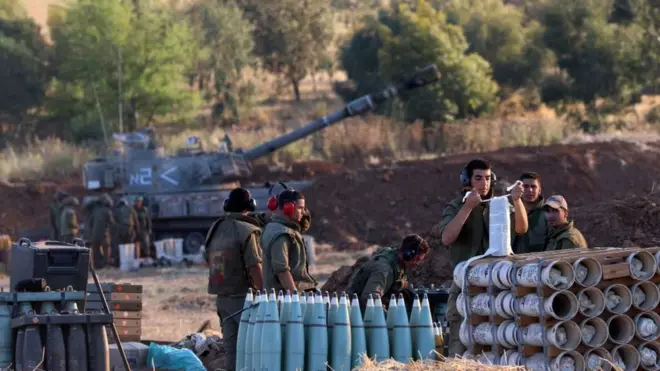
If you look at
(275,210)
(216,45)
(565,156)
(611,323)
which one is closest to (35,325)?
(275,210)

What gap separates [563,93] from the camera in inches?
1896

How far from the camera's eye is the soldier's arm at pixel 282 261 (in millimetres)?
10445

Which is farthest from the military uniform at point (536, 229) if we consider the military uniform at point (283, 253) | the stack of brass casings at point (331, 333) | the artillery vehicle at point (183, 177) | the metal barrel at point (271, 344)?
the artillery vehicle at point (183, 177)

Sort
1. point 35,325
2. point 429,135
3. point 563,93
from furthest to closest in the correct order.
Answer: point 563,93 < point 429,135 < point 35,325

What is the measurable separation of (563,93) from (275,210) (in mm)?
38513

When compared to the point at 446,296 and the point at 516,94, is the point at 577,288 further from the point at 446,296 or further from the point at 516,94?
the point at 516,94

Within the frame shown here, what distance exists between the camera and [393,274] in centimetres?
1024

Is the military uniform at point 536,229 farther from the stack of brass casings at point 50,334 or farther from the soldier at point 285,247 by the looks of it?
the stack of brass casings at point 50,334

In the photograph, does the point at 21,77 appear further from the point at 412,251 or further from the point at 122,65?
the point at 412,251

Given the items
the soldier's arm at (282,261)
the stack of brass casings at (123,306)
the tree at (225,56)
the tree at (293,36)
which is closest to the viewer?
the soldier's arm at (282,261)

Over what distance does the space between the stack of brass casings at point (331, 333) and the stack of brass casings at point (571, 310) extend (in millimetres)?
511

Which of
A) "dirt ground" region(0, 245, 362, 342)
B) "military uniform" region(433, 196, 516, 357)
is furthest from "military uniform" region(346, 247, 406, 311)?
"dirt ground" region(0, 245, 362, 342)

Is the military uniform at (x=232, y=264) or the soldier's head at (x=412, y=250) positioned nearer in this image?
the soldier's head at (x=412, y=250)

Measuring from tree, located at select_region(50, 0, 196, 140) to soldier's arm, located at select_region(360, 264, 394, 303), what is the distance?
129 feet
